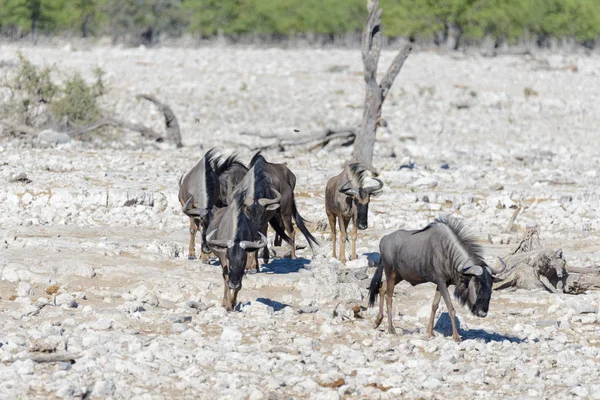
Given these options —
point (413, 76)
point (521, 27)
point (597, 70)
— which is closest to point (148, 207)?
point (413, 76)

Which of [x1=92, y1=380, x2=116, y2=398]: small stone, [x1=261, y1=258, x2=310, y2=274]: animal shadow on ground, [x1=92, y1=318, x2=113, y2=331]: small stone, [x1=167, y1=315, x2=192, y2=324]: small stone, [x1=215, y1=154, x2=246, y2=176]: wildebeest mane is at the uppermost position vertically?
[x1=215, y1=154, x2=246, y2=176]: wildebeest mane

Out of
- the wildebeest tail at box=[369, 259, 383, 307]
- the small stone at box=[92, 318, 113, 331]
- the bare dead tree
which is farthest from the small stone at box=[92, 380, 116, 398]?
the bare dead tree

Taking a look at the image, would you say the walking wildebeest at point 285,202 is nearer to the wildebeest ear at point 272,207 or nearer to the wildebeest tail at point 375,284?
the wildebeest ear at point 272,207

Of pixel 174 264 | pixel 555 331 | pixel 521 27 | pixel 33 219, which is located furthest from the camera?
pixel 521 27

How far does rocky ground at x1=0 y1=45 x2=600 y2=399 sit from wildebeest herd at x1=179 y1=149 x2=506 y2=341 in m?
0.39

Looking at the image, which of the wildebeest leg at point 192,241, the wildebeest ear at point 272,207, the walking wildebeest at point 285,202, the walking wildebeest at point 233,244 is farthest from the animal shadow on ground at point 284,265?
the walking wildebeest at point 233,244

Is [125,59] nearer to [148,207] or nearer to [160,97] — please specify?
[160,97]

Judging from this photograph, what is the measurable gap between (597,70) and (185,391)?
4267cm

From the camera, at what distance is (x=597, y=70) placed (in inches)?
1923

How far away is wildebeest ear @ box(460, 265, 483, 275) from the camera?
1032 centimetres

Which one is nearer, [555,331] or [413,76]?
[555,331]

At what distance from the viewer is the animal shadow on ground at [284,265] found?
13961 mm

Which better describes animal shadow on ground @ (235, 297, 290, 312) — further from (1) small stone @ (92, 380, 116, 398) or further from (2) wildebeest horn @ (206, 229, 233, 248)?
(1) small stone @ (92, 380, 116, 398)

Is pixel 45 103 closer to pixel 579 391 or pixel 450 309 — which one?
pixel 450 309
